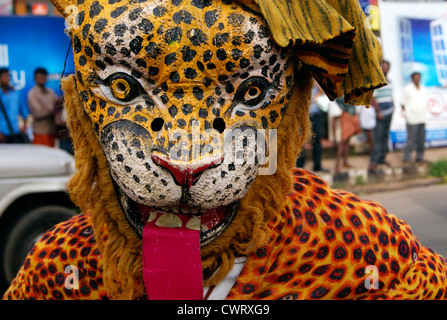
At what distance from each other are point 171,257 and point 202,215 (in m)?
0.16

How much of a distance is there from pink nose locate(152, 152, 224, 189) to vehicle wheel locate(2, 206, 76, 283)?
3145 millimetres

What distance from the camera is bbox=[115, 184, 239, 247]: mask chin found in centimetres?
173

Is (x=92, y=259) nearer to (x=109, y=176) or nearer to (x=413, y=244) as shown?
(x=109, y=176)

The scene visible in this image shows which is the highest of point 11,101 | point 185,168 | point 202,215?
point 11,101

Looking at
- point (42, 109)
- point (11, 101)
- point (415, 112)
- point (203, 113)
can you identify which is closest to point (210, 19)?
point (203, 113)

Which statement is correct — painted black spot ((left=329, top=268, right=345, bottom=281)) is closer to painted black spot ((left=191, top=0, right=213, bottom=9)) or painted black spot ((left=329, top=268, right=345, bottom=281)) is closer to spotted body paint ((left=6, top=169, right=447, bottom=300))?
spotted body paint ((left=6, top=169, right=447, bottom=300))

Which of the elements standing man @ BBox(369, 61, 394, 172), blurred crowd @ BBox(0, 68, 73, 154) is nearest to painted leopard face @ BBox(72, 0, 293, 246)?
blurred crowd @ BBox(0, 68, 73, 154)

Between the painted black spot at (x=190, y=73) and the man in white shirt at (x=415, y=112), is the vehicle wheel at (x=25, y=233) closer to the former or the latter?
the painted black spot at (x=190, y=73)

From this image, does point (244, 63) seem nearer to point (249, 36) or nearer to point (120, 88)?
point (249, 36)

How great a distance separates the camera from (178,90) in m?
1.57
